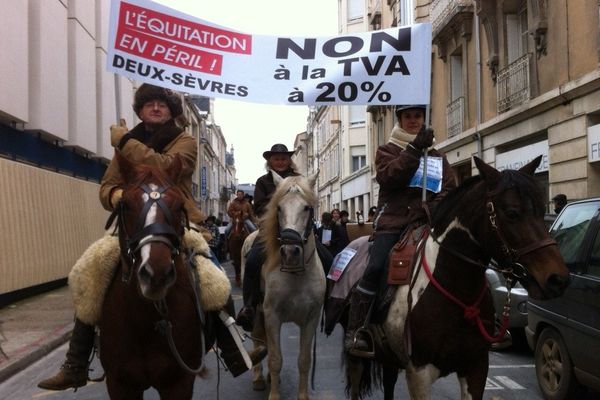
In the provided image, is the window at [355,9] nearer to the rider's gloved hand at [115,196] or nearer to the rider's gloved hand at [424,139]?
the rider's gloved hand at [424,139]

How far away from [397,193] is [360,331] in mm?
1143

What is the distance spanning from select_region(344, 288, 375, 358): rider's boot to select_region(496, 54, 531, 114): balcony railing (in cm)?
1279

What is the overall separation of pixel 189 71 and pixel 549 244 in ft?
11.8

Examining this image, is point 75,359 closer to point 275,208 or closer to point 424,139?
point 275,208

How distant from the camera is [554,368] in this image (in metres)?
5.92

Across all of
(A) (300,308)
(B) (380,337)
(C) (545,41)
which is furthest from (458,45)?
(B) (380,337)

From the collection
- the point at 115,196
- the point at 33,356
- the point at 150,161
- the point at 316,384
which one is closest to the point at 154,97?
the point at 150,161

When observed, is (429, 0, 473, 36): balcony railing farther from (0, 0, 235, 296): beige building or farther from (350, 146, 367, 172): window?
(350, 146, 367, 172): window

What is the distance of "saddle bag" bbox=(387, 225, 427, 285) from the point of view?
14.2 feet

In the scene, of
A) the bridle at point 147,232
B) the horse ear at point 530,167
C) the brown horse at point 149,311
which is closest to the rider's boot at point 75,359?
the brown horse at point 149,311

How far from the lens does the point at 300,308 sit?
6191mm

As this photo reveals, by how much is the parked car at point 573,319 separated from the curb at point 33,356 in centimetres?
614

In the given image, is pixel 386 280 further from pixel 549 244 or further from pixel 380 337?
pixel 549 244

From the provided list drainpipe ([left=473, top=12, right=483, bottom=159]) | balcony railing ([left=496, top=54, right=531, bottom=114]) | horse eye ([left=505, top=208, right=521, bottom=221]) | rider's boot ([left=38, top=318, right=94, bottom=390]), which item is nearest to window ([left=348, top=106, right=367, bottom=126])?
drainpipe ([left=473, top=12, right=483, bottom=159])
